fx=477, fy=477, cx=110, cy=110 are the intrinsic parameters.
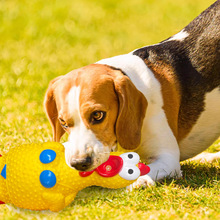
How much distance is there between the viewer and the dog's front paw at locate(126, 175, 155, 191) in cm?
411

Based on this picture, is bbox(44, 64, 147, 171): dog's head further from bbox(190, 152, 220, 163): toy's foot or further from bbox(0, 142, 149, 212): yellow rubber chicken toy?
bbox(190, 152, 220, 163): toy's foot

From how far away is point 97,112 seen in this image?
160 inches

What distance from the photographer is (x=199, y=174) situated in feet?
15.6

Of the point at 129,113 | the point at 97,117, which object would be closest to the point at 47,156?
the point at 97,117

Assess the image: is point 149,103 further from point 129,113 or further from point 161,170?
point 161,170

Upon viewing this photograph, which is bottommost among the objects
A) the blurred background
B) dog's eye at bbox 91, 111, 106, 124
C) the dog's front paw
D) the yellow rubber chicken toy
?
the dog's front paw

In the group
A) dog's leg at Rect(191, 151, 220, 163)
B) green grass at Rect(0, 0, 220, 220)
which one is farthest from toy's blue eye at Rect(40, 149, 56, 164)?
dog's leg at Rect(191, 151, 220, 163)

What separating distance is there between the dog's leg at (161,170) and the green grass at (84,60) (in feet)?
0.27

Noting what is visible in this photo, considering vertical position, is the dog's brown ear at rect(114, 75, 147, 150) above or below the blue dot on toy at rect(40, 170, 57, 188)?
above

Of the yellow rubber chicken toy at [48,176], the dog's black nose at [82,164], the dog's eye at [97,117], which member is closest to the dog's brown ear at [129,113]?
the dog's eye at [97,117]

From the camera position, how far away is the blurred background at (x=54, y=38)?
7168 millimetres

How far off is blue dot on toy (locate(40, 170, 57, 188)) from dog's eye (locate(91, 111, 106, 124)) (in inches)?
25.8

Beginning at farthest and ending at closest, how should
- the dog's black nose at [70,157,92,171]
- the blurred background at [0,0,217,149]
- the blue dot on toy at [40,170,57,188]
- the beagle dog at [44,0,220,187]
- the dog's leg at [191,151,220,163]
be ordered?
the blurred background at [0,0,217,149]
the dog's leg at [191,151,220,163]
the beagle dog at [44,0,220,187]
the dog's black nose at [70,157,92,171]
the blue dot on toy at [40,170,57,188]

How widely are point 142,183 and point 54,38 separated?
8.12 meters
